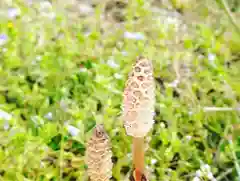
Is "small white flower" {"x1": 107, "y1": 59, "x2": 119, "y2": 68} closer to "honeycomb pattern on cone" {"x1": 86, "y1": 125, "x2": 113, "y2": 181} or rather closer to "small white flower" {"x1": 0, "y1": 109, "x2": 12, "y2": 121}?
"small white flower" {"x1": 0, "y1": 109, "x2": 12, "y2": 121}

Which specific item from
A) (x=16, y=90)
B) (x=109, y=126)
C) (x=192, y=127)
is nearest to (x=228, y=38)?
(x=192, y=127)

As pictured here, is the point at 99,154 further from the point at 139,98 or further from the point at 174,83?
the point at 174,83

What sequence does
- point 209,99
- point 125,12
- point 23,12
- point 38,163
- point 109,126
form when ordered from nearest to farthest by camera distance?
point 38,163 → point 109,126 → point 209,99 → point 23,12 → point 125,12

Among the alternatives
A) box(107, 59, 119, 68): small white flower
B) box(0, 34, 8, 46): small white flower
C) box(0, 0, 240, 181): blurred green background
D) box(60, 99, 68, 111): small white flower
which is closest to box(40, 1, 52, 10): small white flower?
box(0, 0, 240, 181): blurred green background

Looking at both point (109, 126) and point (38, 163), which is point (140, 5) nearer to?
point (109, 126)

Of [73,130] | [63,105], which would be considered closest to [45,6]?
[63,105]

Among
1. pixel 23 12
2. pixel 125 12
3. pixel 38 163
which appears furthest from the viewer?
pixel 125 12
